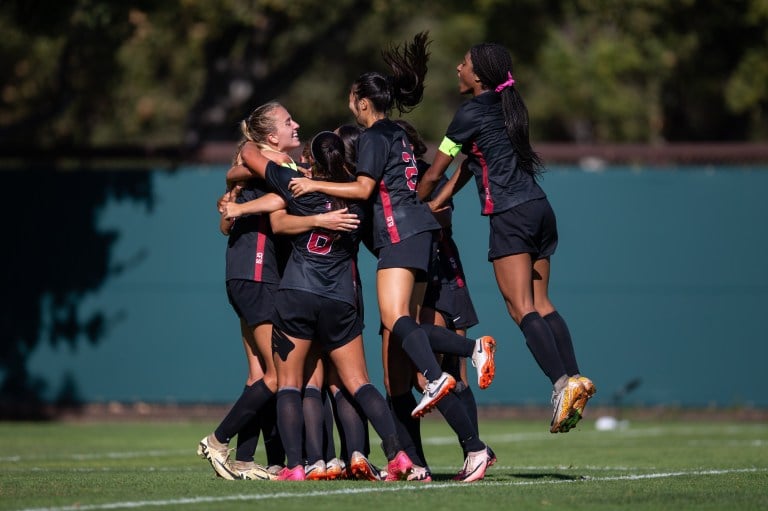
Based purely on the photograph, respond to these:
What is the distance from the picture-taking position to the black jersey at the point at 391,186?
24.9 ft

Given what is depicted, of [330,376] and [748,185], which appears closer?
[330,376]

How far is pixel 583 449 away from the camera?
11531 mm

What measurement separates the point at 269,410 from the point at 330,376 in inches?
22.1

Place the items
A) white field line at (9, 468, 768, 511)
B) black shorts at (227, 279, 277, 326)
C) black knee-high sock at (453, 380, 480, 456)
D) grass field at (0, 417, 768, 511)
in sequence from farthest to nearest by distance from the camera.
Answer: black knee-high sock at (453, 380, 480, 456) < black shorts at (227, 279, 277, 326) < grass field at (0, 417, 768, 511) < white field line at (9, 468, 768, 511)

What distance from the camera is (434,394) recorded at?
7254 millimetres

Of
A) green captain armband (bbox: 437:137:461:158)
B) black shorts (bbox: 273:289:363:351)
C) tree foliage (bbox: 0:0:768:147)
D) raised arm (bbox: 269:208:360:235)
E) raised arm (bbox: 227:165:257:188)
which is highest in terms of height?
tree foliage (bbox: 0:0:768:147)

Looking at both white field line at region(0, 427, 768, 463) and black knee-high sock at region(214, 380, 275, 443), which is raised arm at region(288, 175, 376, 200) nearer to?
black knee-high sock at region(214, 380, 275, 443)

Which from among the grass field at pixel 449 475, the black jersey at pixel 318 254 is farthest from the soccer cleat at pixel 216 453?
the black jersey at pixel 318 254

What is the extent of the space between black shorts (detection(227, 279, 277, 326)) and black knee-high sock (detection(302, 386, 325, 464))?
590mm

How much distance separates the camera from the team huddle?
7574 millimetres

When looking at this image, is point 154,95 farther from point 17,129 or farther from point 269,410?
point 269,410

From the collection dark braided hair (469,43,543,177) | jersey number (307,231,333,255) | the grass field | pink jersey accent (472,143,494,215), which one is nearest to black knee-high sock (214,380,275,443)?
the grass field

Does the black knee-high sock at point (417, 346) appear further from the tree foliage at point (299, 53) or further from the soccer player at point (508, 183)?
the tree foliage at point (299, 53)

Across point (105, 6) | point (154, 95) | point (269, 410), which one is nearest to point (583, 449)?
point (269, 410)
